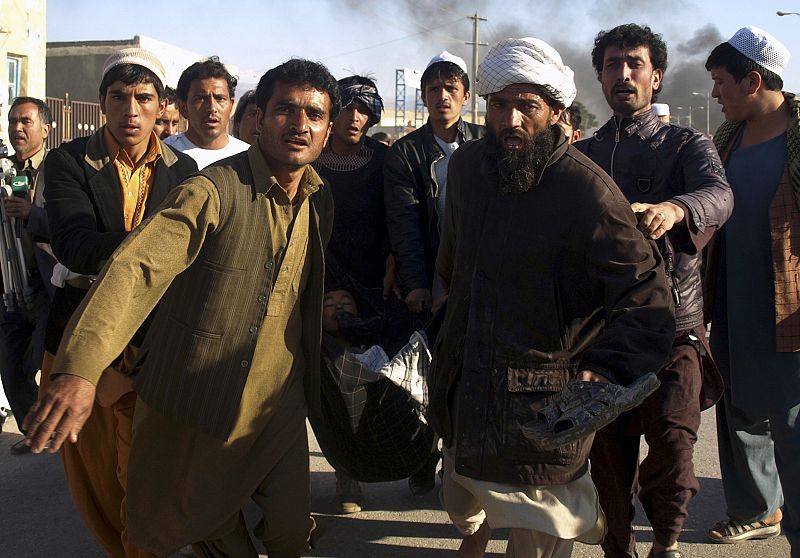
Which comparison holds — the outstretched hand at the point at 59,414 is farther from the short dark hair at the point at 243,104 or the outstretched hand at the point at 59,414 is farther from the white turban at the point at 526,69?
the short dark hair at the point at 243,104

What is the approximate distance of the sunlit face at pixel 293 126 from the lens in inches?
132

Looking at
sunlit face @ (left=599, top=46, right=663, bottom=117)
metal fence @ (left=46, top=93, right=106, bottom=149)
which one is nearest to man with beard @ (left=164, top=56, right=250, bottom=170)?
sunlit face @ (left=599, top=46, right=663, bottom=117)

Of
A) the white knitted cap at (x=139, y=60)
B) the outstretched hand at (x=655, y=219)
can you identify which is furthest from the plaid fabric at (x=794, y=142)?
the white knitted cap at (x=139, y=60)

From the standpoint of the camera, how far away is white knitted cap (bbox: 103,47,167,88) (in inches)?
156

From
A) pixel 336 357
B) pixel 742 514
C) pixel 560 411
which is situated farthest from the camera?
pixel 742 514

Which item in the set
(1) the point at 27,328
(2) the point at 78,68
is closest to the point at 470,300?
(1) the point at 27,328

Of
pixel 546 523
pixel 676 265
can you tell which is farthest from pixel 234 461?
pixel 676 265

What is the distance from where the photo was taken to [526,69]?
3133 millimetres

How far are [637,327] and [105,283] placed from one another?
1602mm

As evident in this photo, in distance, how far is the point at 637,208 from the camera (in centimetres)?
301

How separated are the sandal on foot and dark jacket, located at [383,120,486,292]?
183 cm

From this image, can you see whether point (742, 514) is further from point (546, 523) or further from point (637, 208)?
point (637, 208)

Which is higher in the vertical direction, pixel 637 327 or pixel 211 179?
pixel 211 179

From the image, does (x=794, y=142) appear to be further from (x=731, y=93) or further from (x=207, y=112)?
(x=207, y=112)
